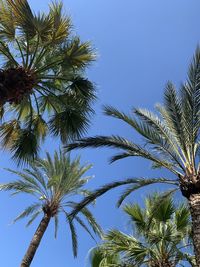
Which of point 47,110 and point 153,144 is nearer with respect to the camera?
point 153,144

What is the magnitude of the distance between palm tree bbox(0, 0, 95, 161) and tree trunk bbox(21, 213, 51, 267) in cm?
371

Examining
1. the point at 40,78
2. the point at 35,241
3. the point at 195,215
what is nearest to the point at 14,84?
→ the point at 40,78

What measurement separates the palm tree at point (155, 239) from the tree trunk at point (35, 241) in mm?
3117

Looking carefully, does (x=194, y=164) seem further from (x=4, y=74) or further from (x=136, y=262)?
(x=4, y=74)

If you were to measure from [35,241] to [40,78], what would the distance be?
7151 millimetres

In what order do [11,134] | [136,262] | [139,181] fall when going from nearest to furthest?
[139,181]
[136,262]
[11,134]

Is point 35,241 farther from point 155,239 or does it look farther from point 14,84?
point 14,84

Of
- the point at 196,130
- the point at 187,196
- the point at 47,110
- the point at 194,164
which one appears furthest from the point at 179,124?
the point at 47,110

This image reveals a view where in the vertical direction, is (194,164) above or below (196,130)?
below

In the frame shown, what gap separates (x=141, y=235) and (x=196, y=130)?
445cm

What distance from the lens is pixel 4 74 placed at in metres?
11.2

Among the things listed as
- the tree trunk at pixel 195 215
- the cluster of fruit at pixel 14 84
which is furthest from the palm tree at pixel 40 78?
the tree trunk at pixel 195 215

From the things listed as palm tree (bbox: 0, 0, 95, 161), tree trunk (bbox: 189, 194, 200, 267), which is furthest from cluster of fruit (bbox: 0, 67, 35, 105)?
tree trunk (bbox: 189, 194, 200, 267)

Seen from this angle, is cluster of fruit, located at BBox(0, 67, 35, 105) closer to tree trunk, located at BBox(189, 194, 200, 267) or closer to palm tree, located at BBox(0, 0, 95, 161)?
palm tree, located at BBox(0, 0, 95, 161)
